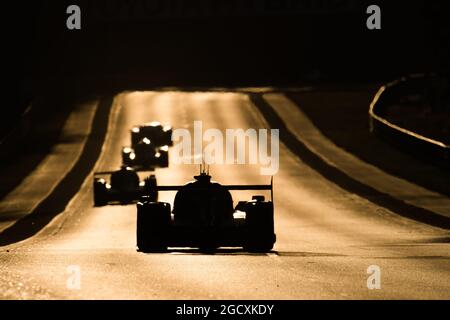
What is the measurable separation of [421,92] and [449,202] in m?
51.4

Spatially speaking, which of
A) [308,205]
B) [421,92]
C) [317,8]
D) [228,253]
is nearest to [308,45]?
[317,8]

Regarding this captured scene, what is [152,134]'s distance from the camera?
66812 millimetres

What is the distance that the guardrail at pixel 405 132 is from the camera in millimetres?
53178

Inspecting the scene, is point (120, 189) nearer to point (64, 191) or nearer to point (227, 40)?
point (64, 191)

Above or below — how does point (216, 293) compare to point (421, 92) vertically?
above

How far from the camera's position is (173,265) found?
62.1 feet

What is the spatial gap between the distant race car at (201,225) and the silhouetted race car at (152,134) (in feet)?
144

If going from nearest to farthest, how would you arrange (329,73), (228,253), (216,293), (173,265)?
(216,293) → (173,265) → (228,253) → (329,73)

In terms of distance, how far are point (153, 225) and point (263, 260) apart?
241cm

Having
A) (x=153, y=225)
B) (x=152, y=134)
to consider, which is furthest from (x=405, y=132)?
(x=153, y=225)

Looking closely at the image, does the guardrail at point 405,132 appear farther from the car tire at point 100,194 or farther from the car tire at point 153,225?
the car tire at point 153,225

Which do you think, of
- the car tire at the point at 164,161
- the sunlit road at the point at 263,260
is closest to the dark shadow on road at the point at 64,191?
the sunlit road at the point at 263,260
